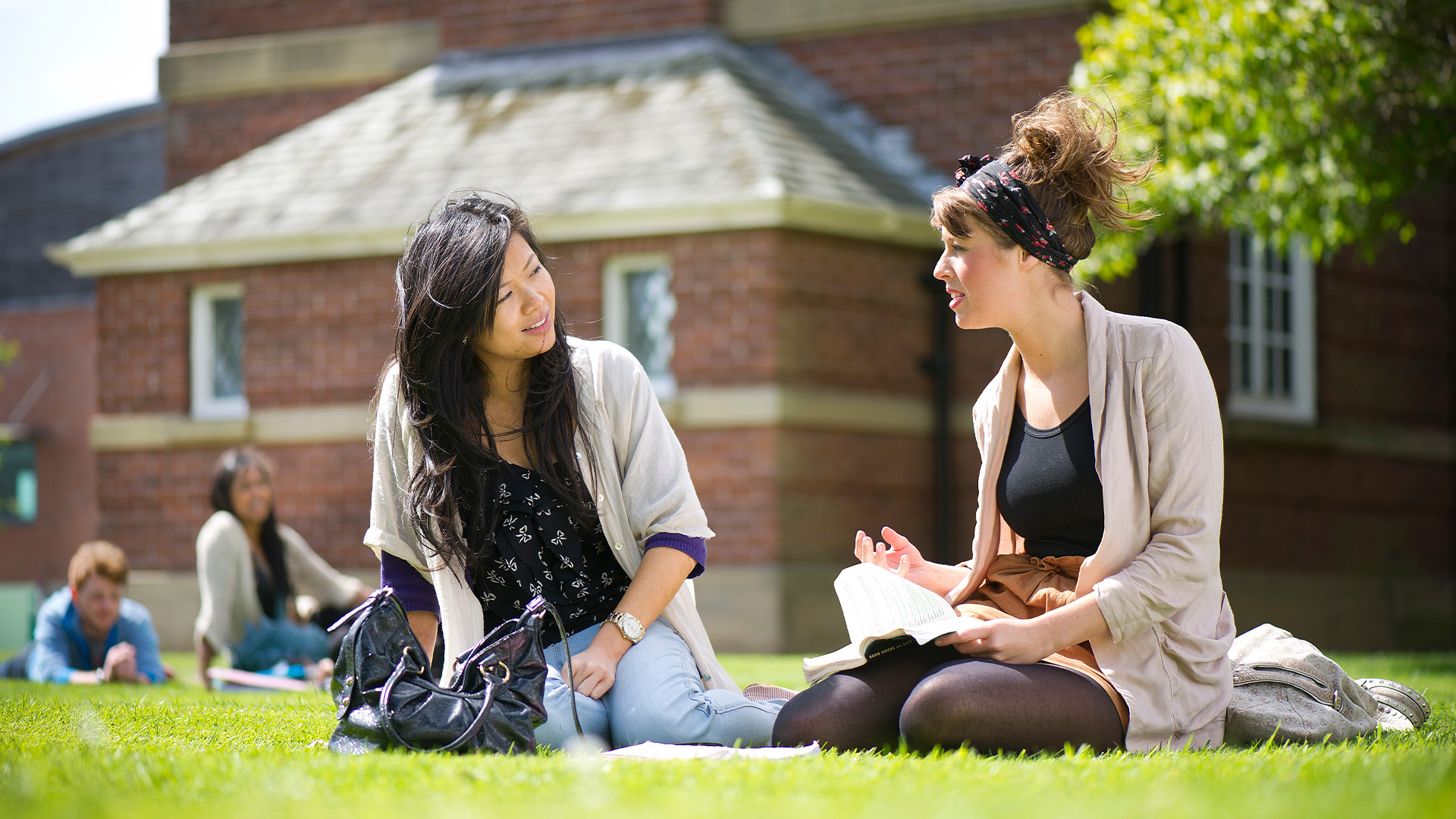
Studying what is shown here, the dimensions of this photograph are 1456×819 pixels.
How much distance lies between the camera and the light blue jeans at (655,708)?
412 centimetres

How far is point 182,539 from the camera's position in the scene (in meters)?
14.9

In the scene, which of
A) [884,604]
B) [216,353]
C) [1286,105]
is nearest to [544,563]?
[884,604]

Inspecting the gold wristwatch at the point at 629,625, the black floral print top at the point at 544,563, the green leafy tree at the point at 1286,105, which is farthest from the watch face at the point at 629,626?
the green leafy tree at the point at 1286,105

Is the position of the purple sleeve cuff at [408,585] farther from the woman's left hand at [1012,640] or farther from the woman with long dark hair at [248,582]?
the woman with long dark hair at [248,582]

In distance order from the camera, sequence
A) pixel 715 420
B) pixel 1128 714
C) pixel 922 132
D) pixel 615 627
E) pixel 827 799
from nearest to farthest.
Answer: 1. pixel 827 799
2. pixel 1128 714
3. pixel 615 627
4. pixel 715 420
5. pixel 922 132

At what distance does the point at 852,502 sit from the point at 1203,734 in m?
9.08

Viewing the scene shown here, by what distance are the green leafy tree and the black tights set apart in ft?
20.5

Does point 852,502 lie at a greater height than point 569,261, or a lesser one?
lesser


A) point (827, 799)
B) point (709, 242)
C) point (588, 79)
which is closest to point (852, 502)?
point (709, 242)

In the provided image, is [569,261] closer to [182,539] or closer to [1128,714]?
[182,539]

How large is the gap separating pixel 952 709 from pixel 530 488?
1393 mm

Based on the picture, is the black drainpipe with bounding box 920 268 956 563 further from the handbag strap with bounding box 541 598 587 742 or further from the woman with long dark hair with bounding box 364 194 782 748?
the handbag strap with bounding box 541 598 587 742

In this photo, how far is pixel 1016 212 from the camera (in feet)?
13.4

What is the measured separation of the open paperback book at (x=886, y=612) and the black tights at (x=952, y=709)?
9 centimetres
